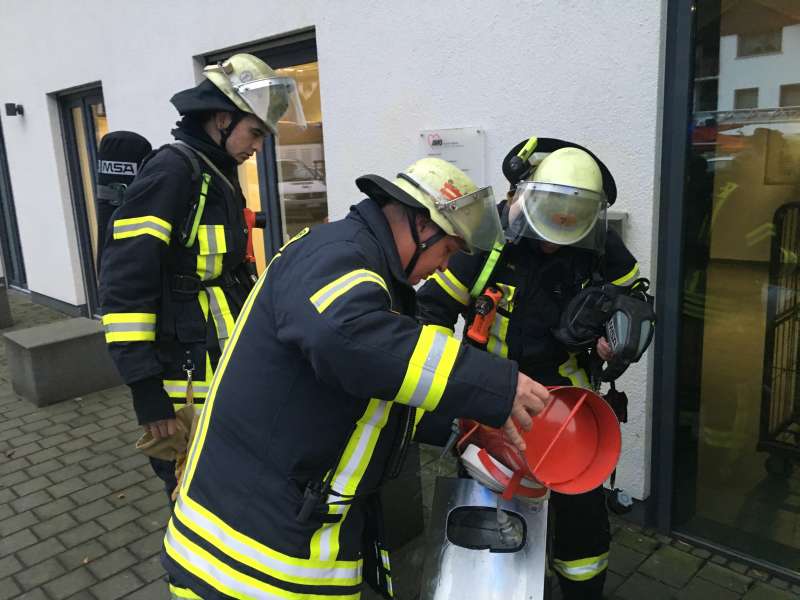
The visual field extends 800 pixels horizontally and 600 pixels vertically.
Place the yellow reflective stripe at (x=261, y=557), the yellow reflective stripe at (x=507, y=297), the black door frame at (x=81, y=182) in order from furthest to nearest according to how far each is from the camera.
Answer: the black door frame at (x=81, y=182), the yellow reflective stripe at (x=507, y=297), the yellow reflective stripe at (x=261, y=557)

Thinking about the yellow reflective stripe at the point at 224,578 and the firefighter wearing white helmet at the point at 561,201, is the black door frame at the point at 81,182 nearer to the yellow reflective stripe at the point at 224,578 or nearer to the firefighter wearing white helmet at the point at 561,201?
the firefighter wearing white helmet at the point at 561,201

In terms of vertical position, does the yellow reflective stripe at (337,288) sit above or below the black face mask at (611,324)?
above

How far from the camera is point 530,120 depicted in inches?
144

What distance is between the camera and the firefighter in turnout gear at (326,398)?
56.1 inches

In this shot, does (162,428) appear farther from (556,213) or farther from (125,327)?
(556,213)

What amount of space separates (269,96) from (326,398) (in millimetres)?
1651

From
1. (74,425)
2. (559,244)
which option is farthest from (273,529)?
(74,425)

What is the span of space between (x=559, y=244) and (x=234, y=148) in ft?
4.78

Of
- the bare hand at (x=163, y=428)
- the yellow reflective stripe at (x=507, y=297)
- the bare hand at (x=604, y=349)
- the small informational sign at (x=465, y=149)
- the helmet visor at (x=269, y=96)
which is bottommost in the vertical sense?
the bare hand at (x=163, y=428)

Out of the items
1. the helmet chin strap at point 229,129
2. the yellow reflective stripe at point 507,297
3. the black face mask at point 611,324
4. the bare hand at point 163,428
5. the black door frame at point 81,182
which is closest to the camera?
the black face mask at point 611,324

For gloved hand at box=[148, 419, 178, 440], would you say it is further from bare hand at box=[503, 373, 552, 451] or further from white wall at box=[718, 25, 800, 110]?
white wall at box=[718, 25, 800, 110]

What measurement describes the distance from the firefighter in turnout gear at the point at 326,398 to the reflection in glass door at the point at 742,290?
6.26 ft

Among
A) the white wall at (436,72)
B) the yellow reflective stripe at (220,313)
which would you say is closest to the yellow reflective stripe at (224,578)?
the yellow reflective stripe at (220,313)

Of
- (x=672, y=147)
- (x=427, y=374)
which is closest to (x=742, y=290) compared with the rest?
(x=672, y=147)
